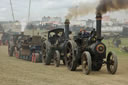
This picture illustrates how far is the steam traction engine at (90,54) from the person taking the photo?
9.68 m

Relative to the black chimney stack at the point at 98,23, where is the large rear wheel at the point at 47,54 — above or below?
below

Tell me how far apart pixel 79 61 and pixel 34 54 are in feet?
18.1

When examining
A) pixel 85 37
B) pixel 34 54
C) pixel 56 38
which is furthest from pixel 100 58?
pixel 34 54

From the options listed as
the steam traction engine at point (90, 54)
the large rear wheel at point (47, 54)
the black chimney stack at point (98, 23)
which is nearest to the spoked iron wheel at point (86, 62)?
the steam traction engine at point (90, 54)

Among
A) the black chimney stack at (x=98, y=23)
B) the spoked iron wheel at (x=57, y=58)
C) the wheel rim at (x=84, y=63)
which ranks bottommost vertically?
the spoked iron wheel at (x=57, y=58)

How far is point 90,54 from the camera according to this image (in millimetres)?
10219

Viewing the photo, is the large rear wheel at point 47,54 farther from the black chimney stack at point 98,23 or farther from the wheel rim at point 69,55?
the black chimney stack at point 98,23

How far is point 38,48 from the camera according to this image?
53.3 ft

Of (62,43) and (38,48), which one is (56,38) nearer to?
(62,43)

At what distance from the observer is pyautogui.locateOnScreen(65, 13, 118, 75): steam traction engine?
9.68 metres

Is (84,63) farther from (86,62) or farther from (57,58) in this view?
(57,58)

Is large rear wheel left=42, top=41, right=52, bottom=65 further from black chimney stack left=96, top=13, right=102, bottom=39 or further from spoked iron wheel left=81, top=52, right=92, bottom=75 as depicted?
black chimney stack left=96, top=13, right=102, bottom=39

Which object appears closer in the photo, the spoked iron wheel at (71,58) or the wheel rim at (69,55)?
the spoked iron wheel at (71,58)

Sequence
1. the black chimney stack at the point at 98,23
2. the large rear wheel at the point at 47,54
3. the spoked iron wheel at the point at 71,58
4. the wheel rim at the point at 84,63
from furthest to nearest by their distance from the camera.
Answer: the large rear wheel at the point at 47,54, the spoked iron wheel at the point at 71,58, the wheel rim at the point at 84,63, the black chimney stack at the point at 98,23
